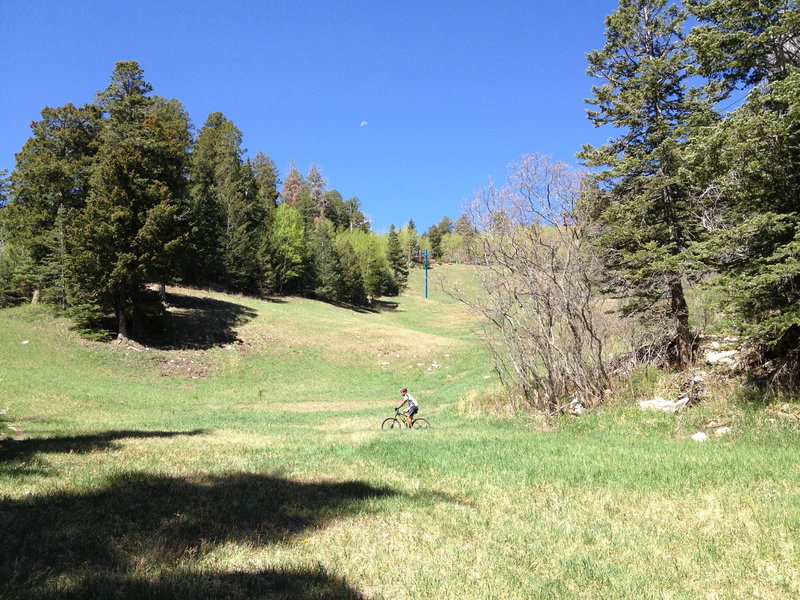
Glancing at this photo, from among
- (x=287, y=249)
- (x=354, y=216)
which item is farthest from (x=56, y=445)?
(x=354, y=216)

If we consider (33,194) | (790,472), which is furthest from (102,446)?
(33,194)

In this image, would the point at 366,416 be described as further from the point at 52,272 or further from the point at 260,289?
the point at 260,289

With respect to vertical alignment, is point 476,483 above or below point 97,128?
below

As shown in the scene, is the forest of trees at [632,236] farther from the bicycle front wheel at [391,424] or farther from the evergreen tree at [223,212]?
the evergreen tree at [223,212]

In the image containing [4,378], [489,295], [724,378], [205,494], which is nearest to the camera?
[205,494]

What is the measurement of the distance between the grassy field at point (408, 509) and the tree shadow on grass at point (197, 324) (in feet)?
52.9

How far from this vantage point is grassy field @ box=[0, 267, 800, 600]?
162 inches

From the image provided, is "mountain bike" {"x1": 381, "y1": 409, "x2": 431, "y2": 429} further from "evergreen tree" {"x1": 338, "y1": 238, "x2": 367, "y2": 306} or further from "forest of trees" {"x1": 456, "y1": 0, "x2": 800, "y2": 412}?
"evergreen tree" {"x1": 338, "y1": 238, "x2": 367, "y2": 306}

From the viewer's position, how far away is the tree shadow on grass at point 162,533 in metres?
3.87

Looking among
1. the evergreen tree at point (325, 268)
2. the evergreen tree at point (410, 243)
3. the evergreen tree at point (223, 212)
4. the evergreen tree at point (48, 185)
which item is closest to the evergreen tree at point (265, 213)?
the evergreen tree at point (223, 212)

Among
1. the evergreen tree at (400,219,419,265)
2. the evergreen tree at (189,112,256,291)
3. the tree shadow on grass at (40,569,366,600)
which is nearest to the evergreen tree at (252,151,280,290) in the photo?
the evergreen tree at (189,112,256,291)

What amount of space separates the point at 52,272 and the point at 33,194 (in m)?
7.18

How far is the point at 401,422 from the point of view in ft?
52.6

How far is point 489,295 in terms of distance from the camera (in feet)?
49.0
